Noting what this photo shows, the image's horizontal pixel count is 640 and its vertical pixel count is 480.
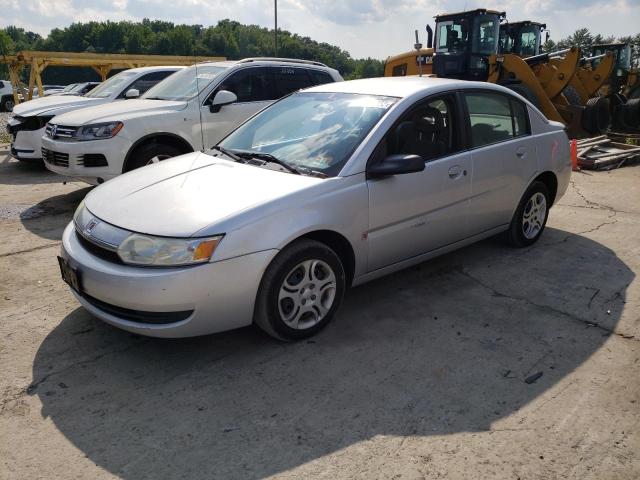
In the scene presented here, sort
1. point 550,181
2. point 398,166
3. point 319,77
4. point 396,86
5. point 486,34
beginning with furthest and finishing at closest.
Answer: point 486,34 → point 319,77 → point 550,181 → point 396,86 → point 398,166

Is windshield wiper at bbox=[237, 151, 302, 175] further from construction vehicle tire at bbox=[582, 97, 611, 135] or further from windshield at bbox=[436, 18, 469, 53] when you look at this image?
windshield at bbox=[436, 18, 469, 53]

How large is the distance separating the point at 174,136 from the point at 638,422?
18.4 feet

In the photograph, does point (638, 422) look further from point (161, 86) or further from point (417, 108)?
point (161, 86)

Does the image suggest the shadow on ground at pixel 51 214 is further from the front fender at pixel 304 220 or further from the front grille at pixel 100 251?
the front fender at pixel 304 220

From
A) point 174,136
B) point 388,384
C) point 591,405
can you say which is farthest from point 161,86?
point 591,405

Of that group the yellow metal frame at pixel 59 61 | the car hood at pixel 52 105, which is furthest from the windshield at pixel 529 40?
the car hood at pixel 52 105

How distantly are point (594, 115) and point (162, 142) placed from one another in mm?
9933

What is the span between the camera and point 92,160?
246 inches

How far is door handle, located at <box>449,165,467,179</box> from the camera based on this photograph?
4047 millimetres

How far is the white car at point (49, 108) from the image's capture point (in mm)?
8719

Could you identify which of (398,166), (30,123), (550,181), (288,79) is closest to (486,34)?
(288,79)

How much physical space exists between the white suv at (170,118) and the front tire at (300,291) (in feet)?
12.5

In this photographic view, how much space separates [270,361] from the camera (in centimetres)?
320

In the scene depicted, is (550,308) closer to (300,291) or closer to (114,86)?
(300,291)
